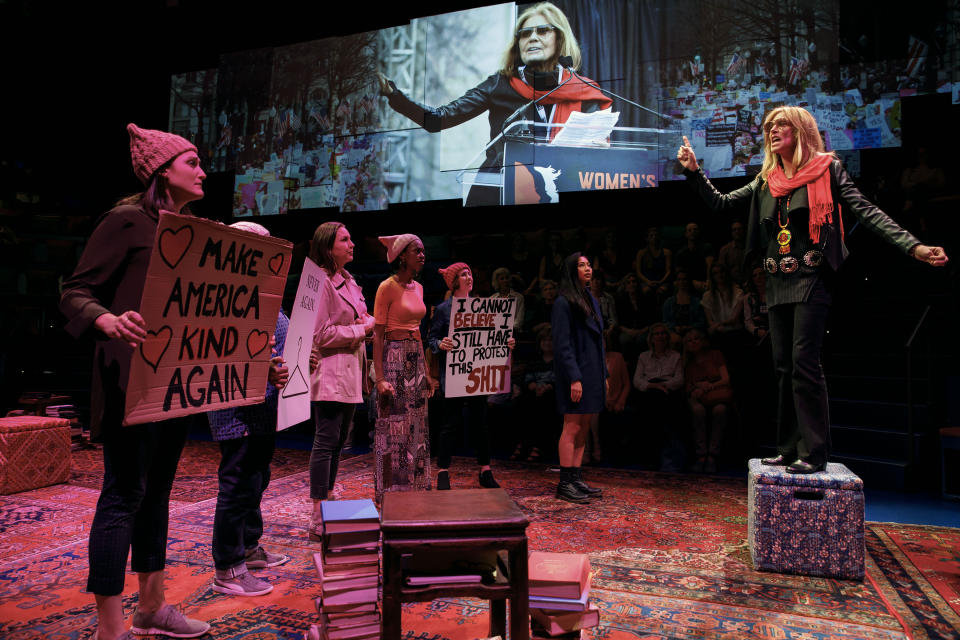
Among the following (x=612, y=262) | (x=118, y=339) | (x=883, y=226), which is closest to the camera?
(x=118, y=339)

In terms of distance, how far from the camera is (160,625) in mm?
2010

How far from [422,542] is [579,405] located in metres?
2.80

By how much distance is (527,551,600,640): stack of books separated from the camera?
1700 millimetres

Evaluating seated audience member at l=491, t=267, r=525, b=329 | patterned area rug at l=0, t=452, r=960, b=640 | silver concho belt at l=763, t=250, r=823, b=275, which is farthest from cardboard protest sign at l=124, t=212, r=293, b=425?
seated audience member at l=491, t=267, r=525, b=329

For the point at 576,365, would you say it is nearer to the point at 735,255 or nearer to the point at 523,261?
the point at 735,255

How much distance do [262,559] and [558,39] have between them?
242 inches

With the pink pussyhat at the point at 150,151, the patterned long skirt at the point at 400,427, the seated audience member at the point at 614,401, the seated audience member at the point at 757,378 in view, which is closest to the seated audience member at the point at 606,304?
the seated audience member at the point at 614,401

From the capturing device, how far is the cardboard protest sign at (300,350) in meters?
2.51

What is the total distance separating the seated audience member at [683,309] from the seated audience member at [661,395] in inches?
10.9

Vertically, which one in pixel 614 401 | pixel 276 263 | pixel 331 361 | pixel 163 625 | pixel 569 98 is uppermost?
pixel 569 98

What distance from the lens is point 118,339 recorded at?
1.69m

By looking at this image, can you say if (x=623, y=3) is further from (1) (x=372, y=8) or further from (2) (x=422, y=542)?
(2) (x=422, y=542)

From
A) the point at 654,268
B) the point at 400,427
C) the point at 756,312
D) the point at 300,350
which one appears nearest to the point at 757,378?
the point at 756,312

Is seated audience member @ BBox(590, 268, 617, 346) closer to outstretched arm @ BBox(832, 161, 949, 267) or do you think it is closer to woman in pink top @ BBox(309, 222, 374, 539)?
outstretched arm @ BBox(832, 161, 949, 267)
